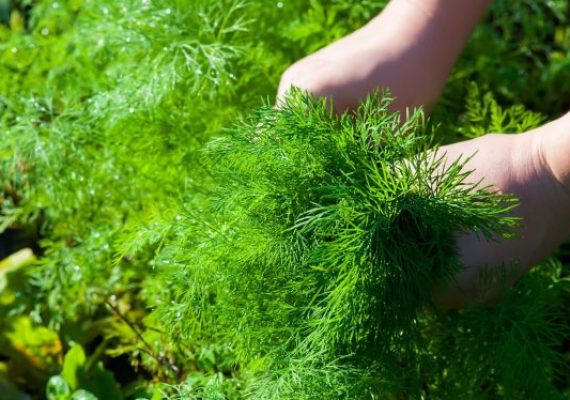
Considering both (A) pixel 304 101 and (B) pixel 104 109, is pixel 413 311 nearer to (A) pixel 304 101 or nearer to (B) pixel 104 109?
(A) pixel 304 101

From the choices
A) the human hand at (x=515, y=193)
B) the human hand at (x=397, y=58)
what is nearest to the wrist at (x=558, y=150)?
the human hand at (x=515, y=193)

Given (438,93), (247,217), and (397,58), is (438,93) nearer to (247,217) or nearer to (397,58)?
(397,58)

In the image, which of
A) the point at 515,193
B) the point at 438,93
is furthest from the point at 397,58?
the point at 515,193

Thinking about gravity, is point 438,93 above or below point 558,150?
below

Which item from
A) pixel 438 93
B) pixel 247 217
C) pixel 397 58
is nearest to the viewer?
pixel 247 217

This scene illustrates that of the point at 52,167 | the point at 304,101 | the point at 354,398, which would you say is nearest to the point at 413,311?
the point at 354,398

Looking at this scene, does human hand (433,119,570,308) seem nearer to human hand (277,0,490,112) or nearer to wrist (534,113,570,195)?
wrist (534,113,570,195)

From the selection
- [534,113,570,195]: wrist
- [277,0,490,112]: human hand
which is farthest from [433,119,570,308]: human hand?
[277,0,490,112]: human hand

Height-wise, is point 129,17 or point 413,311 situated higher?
point 129,17
